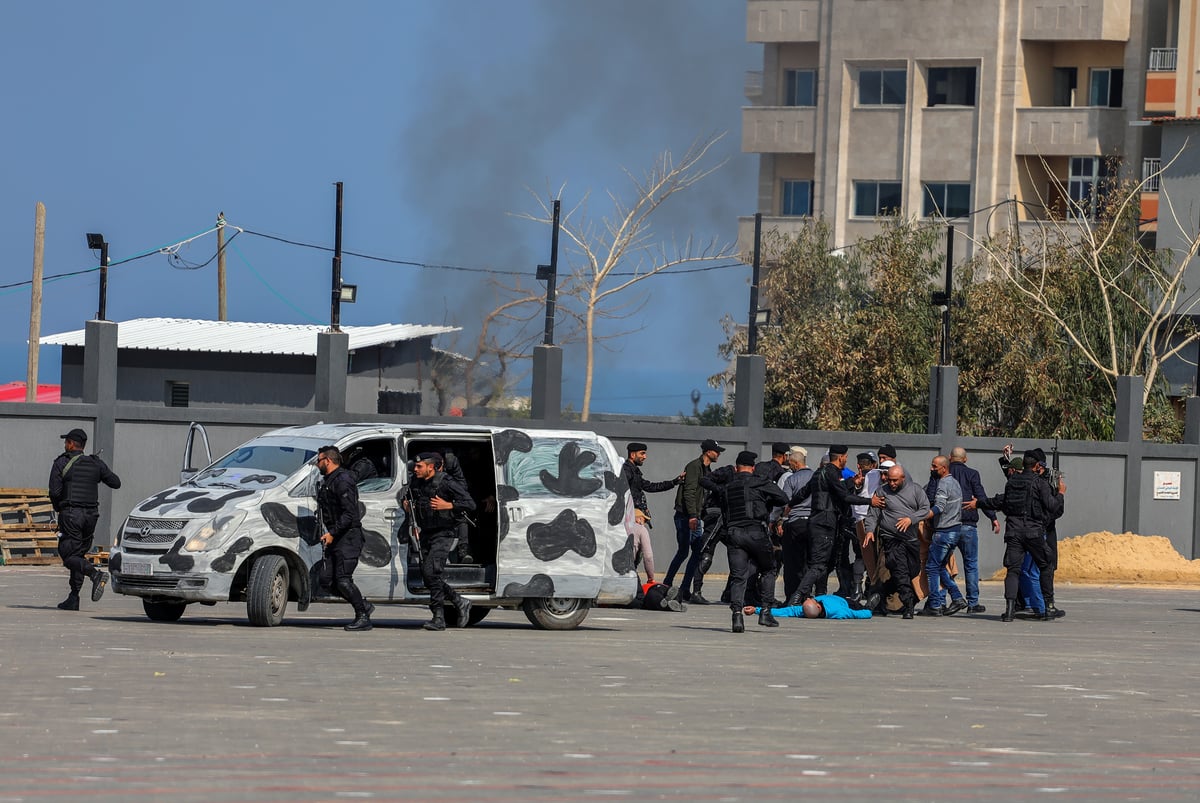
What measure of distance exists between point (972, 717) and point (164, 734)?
5126mm

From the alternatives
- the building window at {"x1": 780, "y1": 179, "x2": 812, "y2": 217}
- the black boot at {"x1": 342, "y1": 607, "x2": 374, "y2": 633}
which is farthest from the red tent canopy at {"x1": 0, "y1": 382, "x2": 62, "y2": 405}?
the black boot at {"x1": 342, "y1": 607, "x2": 374, "y2": 633}

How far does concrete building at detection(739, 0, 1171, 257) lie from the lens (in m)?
57.8

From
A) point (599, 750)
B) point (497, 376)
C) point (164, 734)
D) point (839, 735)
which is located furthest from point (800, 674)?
point (497, 376)

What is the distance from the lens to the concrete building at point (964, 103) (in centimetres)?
5781

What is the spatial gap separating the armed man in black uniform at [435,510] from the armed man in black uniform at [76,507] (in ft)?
10.9

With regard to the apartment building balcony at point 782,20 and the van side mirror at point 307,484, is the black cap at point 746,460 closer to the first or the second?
the van side mirror at point 307,484

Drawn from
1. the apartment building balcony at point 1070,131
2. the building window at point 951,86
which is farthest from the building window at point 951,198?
the building window at point 951,86

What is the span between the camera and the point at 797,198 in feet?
208

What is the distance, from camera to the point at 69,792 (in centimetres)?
898

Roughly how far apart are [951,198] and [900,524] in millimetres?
39443

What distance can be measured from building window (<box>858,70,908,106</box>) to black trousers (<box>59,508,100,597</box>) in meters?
44.3

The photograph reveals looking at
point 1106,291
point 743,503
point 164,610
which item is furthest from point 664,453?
point 1106,291

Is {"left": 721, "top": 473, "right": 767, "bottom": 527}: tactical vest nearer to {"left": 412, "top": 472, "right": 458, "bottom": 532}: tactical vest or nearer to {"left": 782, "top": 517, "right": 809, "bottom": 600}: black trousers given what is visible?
{"left": 782, "top": 517, "right": 809, "bottom": 600}: black trousers

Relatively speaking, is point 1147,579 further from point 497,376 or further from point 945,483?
point 497,376
